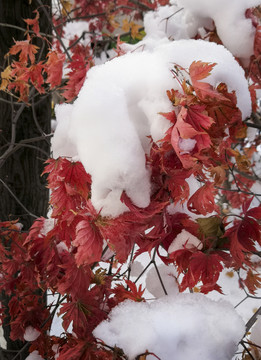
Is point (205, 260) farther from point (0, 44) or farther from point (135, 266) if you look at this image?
point (0, 44)

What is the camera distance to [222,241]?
86cm

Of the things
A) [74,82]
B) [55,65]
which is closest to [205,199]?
[74,82]

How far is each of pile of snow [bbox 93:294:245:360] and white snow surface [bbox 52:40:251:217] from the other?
0.25 meters

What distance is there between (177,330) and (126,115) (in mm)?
456

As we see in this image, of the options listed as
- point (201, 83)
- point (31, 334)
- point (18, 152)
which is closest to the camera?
point (201, 83)

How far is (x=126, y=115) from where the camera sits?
696 mm

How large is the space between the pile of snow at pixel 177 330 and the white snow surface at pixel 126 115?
249mm

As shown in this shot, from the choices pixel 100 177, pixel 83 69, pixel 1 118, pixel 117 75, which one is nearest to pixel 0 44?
pixel 1 118

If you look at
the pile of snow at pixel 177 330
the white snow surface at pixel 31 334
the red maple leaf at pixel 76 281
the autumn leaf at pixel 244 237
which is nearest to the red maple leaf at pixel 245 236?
the autumn leaf at pixel 244 237

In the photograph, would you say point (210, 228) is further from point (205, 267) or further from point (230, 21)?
point (230, 21)

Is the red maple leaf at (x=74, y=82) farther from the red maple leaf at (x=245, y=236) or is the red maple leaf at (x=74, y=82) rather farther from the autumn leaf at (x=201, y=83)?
Result: the red maple leaf at (x=245, y=236)

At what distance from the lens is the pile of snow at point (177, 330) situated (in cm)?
70

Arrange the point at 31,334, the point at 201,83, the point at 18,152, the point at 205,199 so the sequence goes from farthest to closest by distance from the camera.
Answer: the point at 18,152
the point at 31,334
the point at 205,199
the point at 201,83

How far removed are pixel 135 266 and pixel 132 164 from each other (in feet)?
3.54
